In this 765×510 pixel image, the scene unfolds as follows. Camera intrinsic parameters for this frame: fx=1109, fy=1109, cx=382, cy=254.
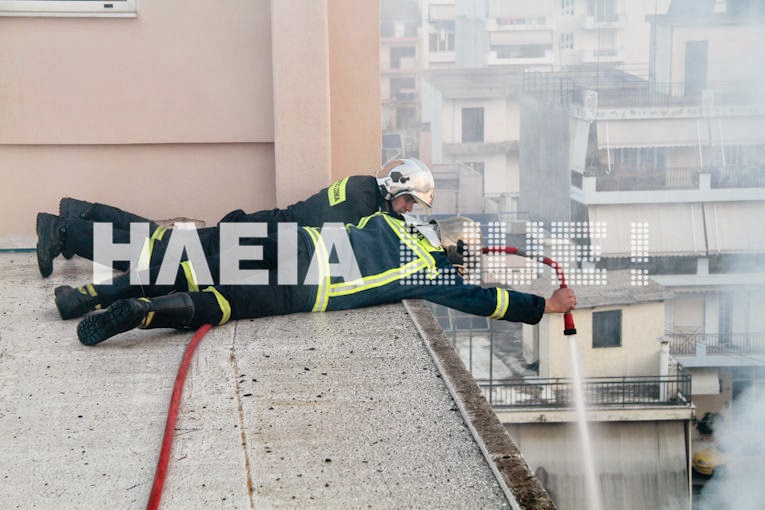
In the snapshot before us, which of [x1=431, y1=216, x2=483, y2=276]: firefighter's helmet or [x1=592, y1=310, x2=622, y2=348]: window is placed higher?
[x1=431, y1=216, x2=483, y2=276]: firefighter's helmet

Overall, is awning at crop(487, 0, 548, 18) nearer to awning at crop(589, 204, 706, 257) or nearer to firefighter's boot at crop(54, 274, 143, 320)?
awning at crop(589, 204, 706, 257)

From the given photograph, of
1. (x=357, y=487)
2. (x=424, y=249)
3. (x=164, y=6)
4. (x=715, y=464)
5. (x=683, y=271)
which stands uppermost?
(x=164, y=6)

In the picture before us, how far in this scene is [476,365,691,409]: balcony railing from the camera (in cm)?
2388

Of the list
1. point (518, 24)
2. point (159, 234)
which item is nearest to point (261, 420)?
point (159, 234)

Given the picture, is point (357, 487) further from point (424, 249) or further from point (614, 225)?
point (614, 225)

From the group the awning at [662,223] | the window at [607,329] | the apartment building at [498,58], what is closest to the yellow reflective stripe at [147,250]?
the window at [607,329]

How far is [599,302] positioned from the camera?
25531 millimetres

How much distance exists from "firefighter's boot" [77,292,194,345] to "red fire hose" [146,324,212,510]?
0.12 meters

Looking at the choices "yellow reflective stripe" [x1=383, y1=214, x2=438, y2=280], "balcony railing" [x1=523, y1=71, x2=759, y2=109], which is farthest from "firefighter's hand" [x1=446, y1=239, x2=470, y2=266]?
"balcony railing" [x1=523, y1=71, x2=759, y2=109]

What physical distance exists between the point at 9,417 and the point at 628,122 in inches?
1472

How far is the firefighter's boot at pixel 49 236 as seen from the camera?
571cm

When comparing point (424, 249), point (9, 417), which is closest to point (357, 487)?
point (9, 417)

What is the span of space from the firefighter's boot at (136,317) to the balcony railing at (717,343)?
98.1 ft

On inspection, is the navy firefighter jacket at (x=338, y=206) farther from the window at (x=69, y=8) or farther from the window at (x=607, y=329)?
the window at (x=607, y=329)
